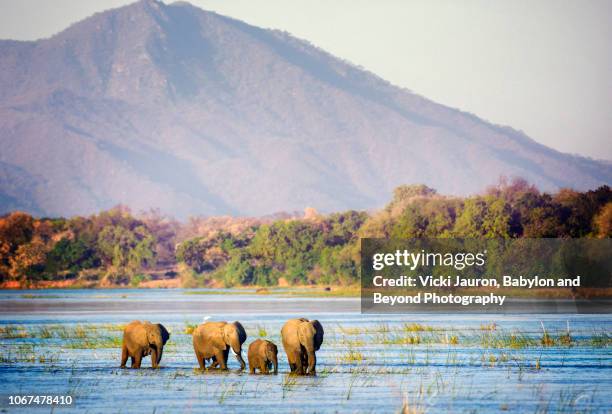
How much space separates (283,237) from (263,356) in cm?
11389

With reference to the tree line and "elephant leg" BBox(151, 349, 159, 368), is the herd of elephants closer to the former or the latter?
"elephant leg" BBox(151, 349, 159, 368)

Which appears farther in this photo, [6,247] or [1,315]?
[6,247]

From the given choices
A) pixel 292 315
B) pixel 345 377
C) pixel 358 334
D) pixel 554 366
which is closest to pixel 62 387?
pixel 345 377

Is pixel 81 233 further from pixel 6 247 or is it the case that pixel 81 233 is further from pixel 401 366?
pixel 401 366

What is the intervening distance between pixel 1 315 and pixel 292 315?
18.2 m

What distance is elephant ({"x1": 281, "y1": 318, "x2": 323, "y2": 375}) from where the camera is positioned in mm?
32344

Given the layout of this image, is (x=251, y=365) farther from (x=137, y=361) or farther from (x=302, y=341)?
(x=137, y=361)

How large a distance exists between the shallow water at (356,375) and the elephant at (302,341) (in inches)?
21.1

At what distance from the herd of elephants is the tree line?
212 ft

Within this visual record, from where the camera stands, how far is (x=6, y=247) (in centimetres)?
14638

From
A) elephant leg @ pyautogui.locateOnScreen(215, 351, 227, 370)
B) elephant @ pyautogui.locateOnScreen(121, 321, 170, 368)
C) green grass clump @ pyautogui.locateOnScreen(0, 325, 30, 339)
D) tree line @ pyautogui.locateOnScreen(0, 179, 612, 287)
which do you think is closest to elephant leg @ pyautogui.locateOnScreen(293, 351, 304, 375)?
elephant leg @ pyautogui.locateOnScreen(215, 351, 227, 370)

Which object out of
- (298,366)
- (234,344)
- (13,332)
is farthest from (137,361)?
(13,332)

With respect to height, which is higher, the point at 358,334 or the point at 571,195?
the point at 571,195

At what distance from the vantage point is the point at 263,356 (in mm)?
33625
